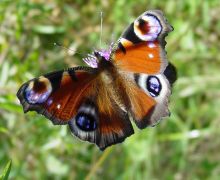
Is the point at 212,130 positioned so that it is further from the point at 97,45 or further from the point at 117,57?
the point at 117,57

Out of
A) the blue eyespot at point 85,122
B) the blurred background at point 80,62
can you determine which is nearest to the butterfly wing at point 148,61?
the blue eyespot at point 85,122

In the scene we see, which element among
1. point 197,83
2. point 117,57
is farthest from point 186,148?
point 117,57

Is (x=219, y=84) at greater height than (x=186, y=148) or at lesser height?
greater

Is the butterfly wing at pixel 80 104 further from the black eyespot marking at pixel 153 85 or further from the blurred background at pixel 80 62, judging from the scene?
the blurred background at pixel 80 62

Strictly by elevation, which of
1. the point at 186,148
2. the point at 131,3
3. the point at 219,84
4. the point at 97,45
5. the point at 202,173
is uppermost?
the point at 131,3

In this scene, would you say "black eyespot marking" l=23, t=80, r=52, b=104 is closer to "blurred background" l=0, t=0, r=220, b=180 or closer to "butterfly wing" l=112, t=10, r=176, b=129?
"butterfly wing" l=112, t=10, r=176, b=129

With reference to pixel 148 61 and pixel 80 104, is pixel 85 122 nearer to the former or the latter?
pixel 80 104

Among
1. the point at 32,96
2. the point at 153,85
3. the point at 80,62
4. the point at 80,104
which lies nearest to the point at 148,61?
the point at 153,85
